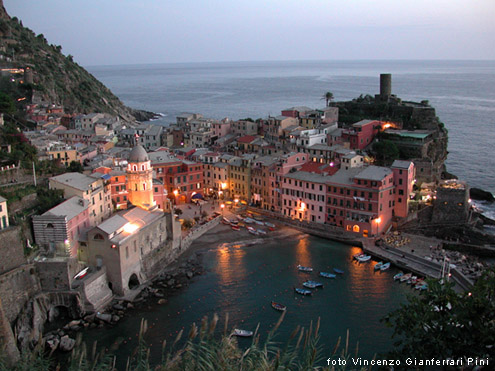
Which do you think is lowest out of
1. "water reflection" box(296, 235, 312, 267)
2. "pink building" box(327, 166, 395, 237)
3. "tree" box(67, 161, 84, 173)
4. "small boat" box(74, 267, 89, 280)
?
"water reflection" box(296, 235, 312, 267)

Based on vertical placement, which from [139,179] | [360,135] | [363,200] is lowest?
[363,200]

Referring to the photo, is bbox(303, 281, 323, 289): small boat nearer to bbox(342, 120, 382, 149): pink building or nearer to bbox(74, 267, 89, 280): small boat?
bbox(74, 267, 89, 280): small boat

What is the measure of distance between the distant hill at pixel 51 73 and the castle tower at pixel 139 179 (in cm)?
4261

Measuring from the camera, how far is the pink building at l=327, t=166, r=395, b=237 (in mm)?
41688

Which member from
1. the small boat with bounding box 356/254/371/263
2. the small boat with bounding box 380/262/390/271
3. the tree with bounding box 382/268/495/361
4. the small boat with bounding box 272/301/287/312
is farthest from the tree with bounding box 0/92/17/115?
the tree with bounding box 382/268/495/361

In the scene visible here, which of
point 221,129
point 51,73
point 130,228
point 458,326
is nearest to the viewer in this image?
point 458,326

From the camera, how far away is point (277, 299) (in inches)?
1278

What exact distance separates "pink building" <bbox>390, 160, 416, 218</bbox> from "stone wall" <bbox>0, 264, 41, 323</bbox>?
2967cm

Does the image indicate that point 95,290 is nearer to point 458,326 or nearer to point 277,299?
point 277,299

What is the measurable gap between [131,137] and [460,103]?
95321 mm

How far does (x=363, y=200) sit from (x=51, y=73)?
6878 cm

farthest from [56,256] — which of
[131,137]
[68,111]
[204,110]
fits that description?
[204,110]

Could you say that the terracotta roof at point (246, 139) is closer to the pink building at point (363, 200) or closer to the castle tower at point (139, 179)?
the pink building at point (363, 200)

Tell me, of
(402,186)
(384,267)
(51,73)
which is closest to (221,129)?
(402,186)
